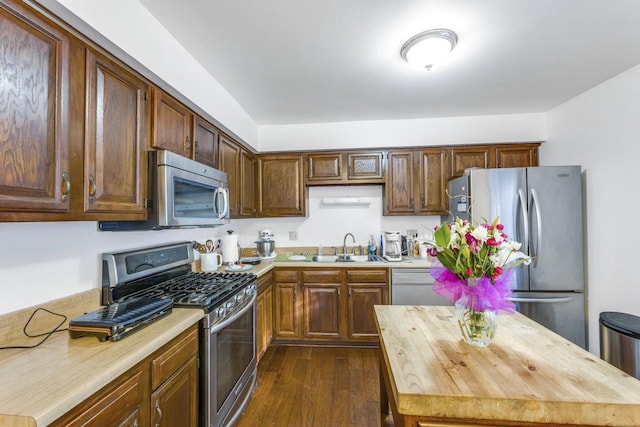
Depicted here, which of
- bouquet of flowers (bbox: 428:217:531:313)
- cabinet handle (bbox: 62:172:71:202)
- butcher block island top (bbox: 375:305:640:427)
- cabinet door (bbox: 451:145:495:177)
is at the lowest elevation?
butcher block island top (bbox: 375:305:640:427)

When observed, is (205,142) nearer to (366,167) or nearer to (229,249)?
(229,249)

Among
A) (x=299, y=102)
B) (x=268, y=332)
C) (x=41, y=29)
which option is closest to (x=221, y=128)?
(x=299, y=102)

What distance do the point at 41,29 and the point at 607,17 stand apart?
109 inches

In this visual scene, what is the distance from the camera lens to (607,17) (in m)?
1.56

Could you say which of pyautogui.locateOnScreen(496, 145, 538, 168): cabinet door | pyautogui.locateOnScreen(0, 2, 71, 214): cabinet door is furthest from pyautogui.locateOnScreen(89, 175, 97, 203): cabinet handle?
pyautogui.locateOnScreen(496, 145, 538, 168): cabinet door

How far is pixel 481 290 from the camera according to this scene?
102cm

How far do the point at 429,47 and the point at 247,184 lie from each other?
2106mm

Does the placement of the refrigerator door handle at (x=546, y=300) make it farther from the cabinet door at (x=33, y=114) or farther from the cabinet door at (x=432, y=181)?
the cabinet door at (x=33, y=114)

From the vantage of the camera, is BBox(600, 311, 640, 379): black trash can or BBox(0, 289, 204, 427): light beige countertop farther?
BBox(600, 311, 640, 379): black trash can

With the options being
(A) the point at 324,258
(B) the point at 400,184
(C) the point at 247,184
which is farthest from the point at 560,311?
(C) the point at 247,184

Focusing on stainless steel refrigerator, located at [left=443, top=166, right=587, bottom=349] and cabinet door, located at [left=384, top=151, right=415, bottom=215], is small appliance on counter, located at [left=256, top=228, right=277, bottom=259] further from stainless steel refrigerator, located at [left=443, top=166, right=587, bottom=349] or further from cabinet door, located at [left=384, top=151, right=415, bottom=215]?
stainless steel refrigerator, located at [left=443, top=166, right=587, bottom=349]

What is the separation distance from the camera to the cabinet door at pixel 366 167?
10.3ft

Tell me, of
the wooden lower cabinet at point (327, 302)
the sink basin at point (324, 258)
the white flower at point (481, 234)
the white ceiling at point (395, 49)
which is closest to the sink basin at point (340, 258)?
the sink basin at point (324, 258)

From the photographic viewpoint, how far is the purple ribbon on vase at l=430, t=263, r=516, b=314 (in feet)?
3.33
